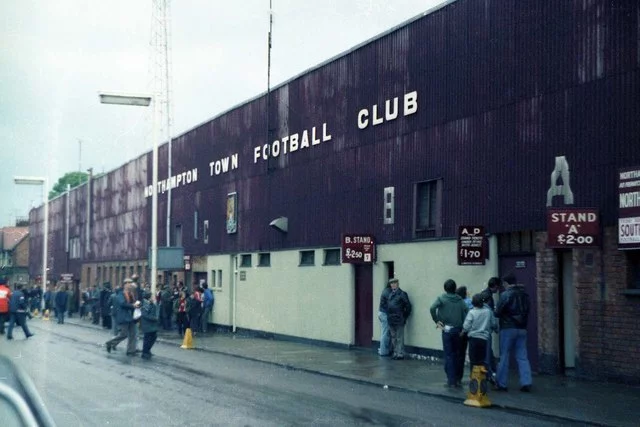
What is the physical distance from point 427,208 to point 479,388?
32.9 feet

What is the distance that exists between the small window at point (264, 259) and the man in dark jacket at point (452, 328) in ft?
59.2

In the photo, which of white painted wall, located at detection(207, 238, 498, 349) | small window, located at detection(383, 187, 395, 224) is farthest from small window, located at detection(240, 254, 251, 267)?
small window, located at detection(383, 187, 395, 224)

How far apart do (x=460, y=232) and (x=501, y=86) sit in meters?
3.29

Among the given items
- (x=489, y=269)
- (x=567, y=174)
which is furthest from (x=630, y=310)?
(x=489, y=269)

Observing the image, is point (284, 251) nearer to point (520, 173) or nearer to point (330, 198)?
point (330, 198)

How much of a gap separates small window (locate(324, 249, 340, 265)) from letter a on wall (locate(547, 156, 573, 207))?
1087 centimetres

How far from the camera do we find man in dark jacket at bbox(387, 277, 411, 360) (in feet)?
78.3

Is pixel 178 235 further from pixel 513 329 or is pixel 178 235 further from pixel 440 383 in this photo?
pixel 513 329

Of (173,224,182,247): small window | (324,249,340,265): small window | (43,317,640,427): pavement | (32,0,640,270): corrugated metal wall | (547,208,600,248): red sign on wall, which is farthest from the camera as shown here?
(173,224,182,247): small window

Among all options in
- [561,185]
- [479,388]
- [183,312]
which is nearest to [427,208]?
[561,185]

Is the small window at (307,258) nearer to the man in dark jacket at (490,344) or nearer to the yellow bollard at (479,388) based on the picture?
the man in dark jacket at (490,344)

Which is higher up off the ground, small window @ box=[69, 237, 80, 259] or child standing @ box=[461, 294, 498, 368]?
small window @ box=[69, 237, 80, 259]

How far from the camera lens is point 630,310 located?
17.2 meters

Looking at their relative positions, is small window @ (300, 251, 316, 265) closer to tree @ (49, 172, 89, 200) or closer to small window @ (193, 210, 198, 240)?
small window @ (193, 210, 198, 240)
